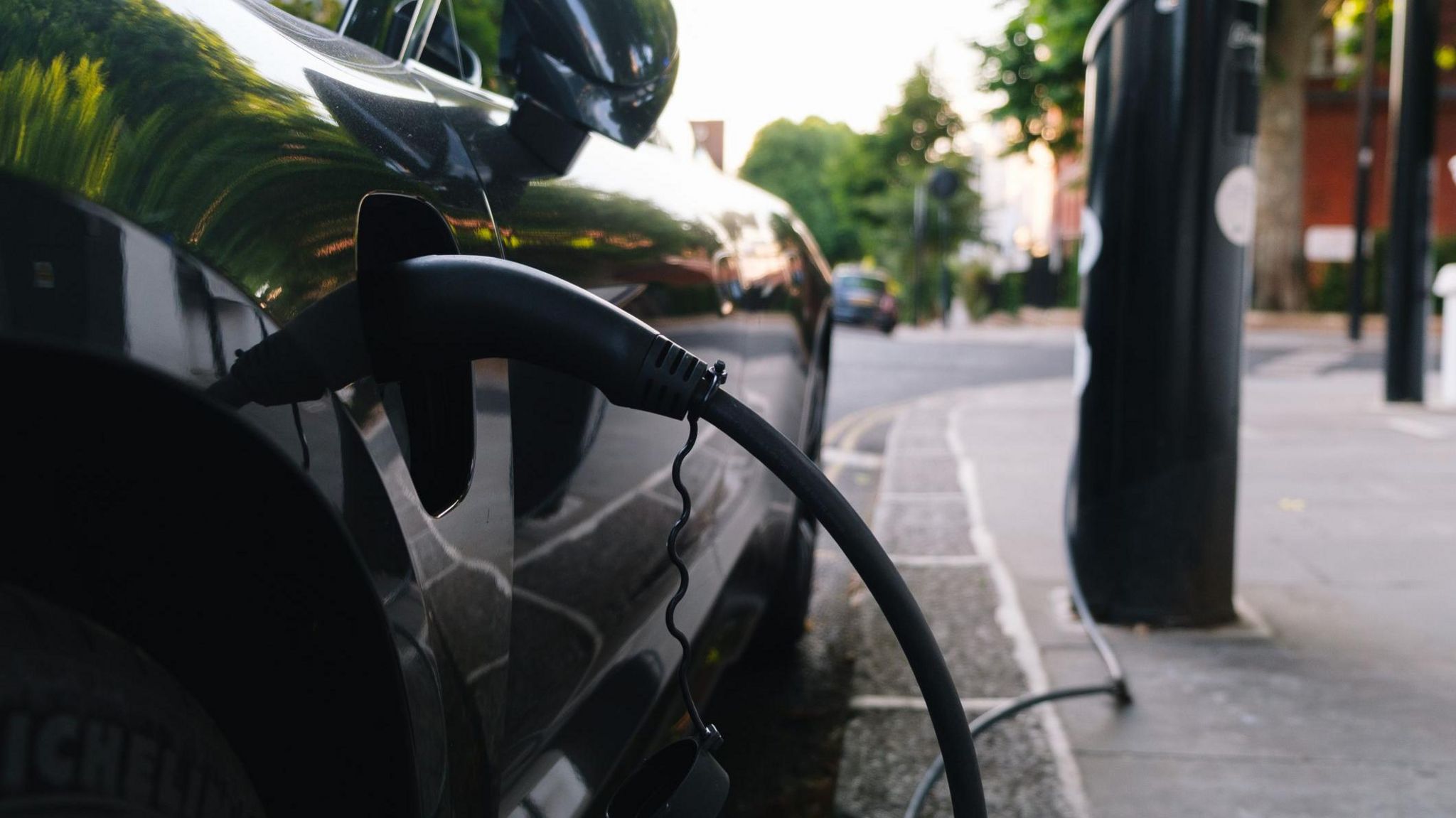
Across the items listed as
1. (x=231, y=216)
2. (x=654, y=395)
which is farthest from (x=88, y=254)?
(x=654, y=395)

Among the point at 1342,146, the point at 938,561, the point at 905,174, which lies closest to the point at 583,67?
the point at 938,561

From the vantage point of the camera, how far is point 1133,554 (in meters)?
3.75

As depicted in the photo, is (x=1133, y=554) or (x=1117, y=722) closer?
(x=1117, y=722)

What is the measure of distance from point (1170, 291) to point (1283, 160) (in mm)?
21769

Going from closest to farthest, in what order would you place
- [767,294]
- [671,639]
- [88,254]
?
[88,254]
[671,639]
[767,294]

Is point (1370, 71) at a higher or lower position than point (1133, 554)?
higher

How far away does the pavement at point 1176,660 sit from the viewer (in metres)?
2.74

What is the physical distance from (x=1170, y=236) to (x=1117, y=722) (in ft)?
4.21

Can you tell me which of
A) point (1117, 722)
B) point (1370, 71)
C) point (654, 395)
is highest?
point (1370, 71)

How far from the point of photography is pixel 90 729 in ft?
3.05

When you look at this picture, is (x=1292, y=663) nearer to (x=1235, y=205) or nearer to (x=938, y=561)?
(x=1235, y=205)

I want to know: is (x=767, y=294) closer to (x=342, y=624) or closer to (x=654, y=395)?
(x=654, y=395)

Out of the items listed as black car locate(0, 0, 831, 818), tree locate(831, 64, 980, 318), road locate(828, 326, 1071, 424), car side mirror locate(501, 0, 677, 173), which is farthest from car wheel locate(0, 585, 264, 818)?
tree locate(831, 64, 980, 318)

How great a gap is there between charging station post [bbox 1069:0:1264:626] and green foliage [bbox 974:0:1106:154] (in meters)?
16.9
